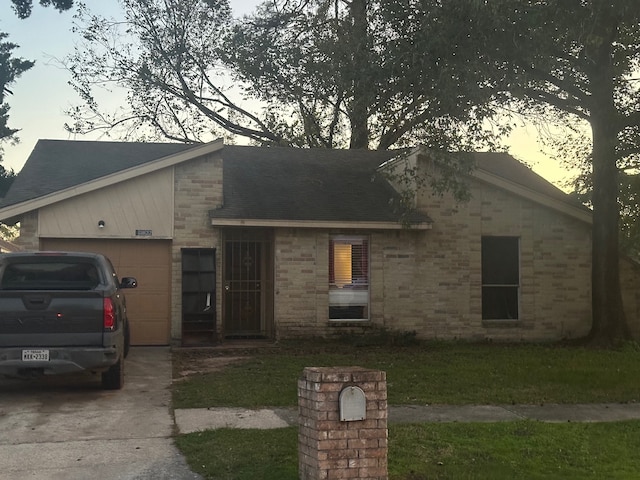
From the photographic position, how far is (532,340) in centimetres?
1781

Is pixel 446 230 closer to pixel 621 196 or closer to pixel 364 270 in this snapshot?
pixel 364 270

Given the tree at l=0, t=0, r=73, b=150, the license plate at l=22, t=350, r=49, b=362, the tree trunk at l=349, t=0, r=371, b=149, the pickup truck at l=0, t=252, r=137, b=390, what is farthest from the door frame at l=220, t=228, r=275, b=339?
the tree at l=0, t=0, r=73, b=150

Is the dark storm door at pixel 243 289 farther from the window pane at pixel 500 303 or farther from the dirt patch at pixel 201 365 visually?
the window pane at pixel 500 303

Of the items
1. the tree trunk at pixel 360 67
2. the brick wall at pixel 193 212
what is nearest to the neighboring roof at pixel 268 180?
the brick wall at pixel 193 212

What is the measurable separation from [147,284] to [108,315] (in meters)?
6.46

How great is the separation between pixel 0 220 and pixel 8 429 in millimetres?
7655

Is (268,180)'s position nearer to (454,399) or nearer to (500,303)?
(500,303)

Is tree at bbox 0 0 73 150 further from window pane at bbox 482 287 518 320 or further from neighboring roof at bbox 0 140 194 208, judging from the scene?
window pane at bbox 482 287 518 320

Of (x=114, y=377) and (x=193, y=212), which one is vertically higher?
(x=193, y=212)

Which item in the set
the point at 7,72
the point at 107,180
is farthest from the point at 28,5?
the point at 107,180

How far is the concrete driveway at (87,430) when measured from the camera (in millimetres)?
6785

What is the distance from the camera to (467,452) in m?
7.28

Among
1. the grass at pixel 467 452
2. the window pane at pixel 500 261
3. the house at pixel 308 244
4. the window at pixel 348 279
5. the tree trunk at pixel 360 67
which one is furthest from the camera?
the window pane at pixel 500 261

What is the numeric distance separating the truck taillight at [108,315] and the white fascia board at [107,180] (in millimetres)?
6151
